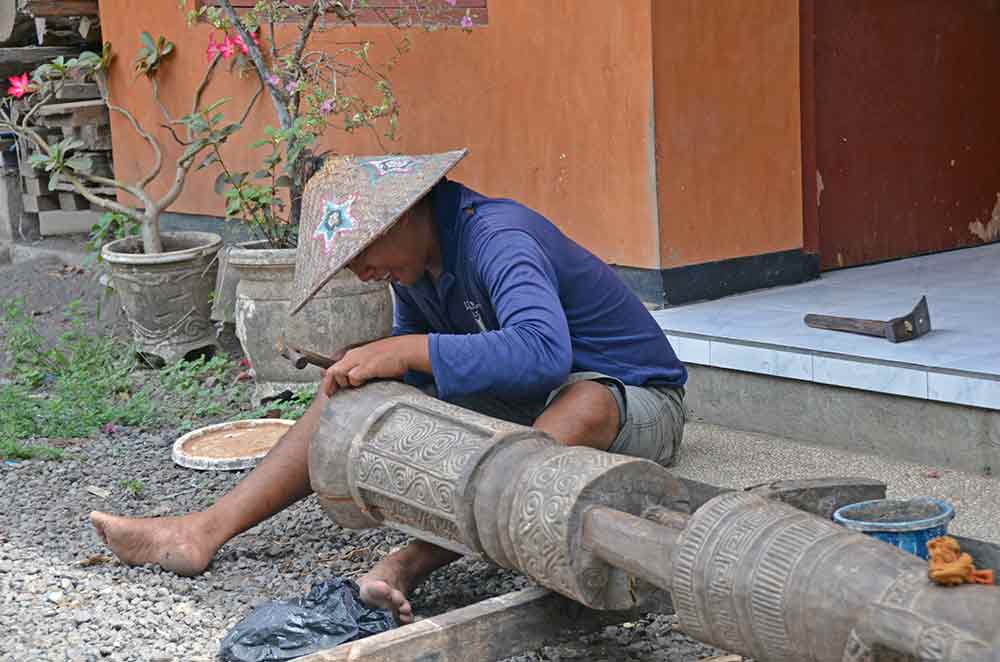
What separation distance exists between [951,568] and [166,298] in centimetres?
476

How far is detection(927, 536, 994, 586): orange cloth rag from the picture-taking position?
1.89m

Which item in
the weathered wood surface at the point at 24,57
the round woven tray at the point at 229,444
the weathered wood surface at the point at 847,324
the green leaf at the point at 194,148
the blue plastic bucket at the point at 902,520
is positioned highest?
the weathered wood surface at the point at 24,57

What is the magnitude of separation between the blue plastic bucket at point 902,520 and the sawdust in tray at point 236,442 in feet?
7.42

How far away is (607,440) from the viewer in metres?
3.26

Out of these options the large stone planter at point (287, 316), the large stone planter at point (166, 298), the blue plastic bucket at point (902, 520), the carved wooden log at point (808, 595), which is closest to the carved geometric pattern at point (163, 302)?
the large stone planter at point (166, 298)

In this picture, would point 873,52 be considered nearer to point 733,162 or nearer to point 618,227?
point 733,162

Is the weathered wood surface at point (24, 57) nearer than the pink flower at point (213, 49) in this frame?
No

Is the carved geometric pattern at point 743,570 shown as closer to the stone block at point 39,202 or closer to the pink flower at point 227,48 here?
the pink flower at point 227,48

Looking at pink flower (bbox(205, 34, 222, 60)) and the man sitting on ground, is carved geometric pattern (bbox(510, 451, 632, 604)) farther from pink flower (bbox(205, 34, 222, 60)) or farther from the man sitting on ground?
pink flower (bbox(205, 34, 222, 60))

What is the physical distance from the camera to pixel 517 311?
2955 mm

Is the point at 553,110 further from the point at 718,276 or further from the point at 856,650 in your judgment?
the point at 856,650

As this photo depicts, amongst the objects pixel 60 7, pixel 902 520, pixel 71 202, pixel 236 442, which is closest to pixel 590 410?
pixel 902 520

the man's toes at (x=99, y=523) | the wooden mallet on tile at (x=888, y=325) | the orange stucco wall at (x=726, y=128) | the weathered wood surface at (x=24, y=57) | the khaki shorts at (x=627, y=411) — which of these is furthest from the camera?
the weathered wood surface at (x=24, y=57)

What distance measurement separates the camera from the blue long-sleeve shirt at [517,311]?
294 centimetres
